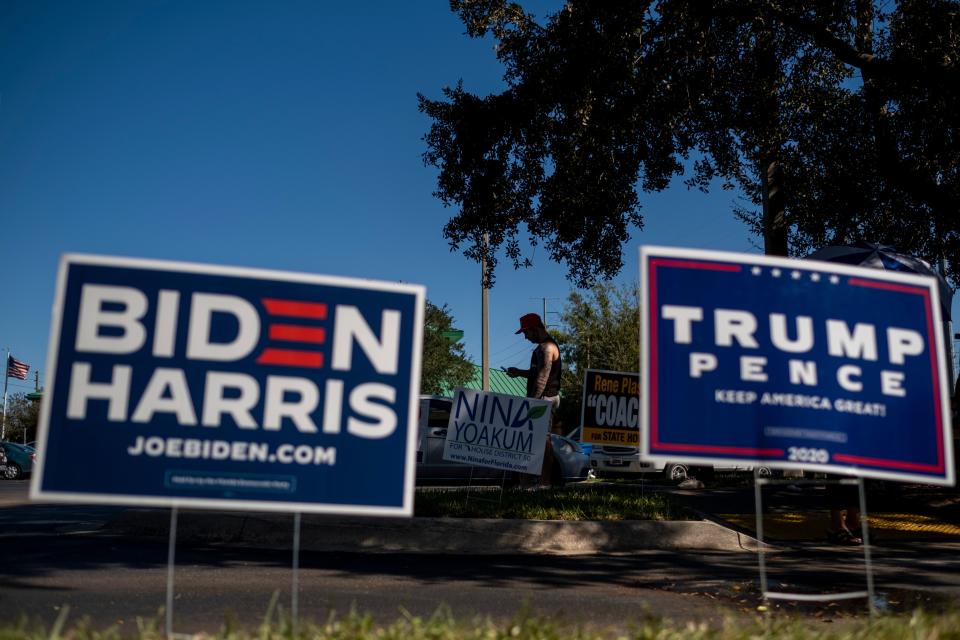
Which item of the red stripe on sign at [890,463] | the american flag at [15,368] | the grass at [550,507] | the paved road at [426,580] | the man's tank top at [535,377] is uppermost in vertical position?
the american flag at [15,368]

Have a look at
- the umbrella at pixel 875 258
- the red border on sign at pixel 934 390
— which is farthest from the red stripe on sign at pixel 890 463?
the umbrella at pixel 875 258

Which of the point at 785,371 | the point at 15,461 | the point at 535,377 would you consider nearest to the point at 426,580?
the point at 785,371

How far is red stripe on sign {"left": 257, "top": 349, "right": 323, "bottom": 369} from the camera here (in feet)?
11.3

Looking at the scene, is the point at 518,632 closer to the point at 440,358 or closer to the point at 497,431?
the point at 497,431

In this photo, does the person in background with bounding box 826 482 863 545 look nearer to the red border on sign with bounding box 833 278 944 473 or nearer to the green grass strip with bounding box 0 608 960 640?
the red border on sign with bounding box 833 278 944 473

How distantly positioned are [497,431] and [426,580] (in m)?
3.79

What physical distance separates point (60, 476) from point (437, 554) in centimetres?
410

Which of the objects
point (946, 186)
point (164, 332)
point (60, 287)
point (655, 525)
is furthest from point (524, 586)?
point (946, 186)

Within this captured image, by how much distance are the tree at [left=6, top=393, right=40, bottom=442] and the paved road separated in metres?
64.2

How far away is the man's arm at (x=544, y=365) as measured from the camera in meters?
10.0

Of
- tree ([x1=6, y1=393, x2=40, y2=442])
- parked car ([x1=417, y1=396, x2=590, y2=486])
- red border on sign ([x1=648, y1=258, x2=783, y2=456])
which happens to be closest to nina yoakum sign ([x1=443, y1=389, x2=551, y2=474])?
parked car ([x1=417, y1=396, x2=590, y2=486])

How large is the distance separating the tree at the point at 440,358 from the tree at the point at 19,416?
38023mm

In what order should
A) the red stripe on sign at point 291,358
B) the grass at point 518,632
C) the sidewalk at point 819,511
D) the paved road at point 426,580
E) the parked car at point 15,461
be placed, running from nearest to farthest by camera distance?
the grass at point 518,632 → the red stripe on sign at point 291,358 → the paved road at point 426,580 → the sidewalk at point 819,511 → the parked car at point 15,461

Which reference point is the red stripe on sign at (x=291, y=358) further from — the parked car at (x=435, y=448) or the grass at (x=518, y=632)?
the parked car at (x=435, y=448)
